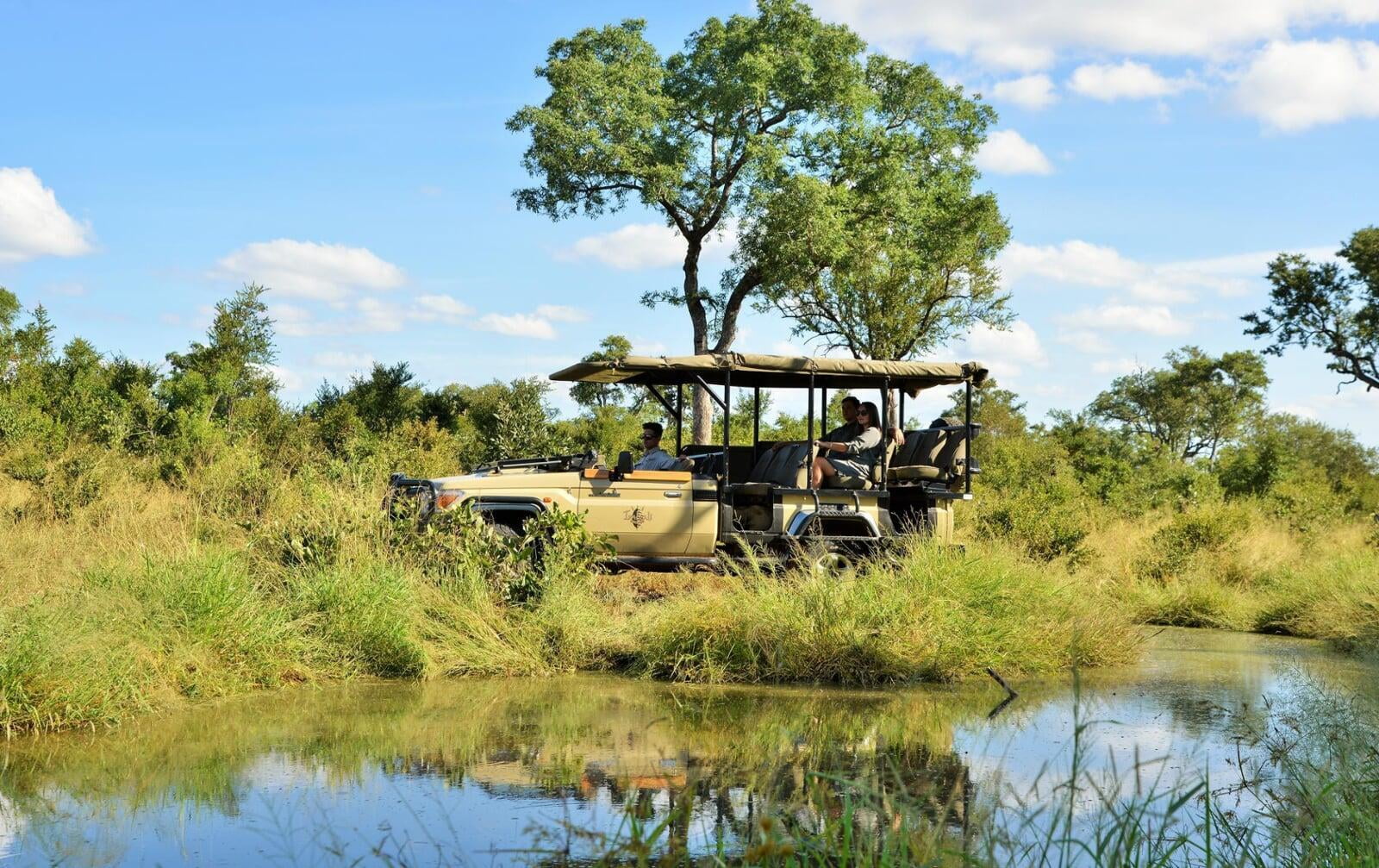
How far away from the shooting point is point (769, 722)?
7703 mm

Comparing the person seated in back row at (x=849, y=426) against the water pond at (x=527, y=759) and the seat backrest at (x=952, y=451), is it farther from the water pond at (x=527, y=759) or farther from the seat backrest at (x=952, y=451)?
the water pond at (x=527, y=759)

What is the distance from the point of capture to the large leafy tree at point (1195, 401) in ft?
157

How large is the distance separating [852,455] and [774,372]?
3.91ft

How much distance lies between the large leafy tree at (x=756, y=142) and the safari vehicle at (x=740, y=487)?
15147 millimetres

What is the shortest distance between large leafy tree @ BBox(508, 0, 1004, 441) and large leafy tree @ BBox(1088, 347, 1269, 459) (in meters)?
21.0

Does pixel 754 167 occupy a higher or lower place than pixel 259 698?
higher

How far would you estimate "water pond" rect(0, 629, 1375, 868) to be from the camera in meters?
5.19

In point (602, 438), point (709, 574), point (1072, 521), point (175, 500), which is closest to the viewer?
point (709, 574)

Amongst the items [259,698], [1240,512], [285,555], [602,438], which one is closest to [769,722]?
[259,698]

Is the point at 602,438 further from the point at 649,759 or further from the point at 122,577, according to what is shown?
the point at 649,759

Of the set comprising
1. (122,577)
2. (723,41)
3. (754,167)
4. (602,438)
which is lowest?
(122,577)

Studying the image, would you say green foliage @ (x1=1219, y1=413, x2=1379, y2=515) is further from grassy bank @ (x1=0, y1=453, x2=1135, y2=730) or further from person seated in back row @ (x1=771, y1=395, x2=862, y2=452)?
grassy bank @ (x1=0, y1=453, x2=1135, y2=730)

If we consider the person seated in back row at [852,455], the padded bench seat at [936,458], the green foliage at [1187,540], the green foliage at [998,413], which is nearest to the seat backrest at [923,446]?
the padded bench seat at [936,458]

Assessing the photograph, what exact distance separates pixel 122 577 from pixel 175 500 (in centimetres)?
348
